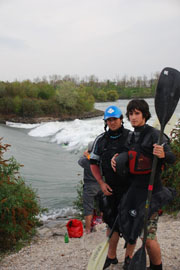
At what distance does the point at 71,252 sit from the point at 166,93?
2.66 m

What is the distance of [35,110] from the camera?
1896 inches

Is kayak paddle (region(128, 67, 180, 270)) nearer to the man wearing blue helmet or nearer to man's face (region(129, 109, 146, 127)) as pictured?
man's face (region(129, 109, 146, 127))

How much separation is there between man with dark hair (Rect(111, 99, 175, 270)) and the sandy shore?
759mm

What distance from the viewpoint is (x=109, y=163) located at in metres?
2.90

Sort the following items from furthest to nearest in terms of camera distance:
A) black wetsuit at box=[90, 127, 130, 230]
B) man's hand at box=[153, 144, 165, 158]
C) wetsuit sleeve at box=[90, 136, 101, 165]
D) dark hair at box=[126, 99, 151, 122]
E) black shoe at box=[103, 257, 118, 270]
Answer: black shoe at box=[103, 257, 118, 270] → wetsuit sleeve at box=[90, 136, 101, 165] → black wetsuit at box=[90, 127, 130, 230] → dark hair at box=[126, 99, 151, 122] → man's hand at box=[153, 144, 165, 158]

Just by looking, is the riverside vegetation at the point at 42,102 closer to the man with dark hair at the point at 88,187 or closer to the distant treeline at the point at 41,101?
the distant treeline at the point at 41,101

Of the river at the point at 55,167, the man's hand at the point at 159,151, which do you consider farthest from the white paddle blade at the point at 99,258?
the river at the point at 55,167

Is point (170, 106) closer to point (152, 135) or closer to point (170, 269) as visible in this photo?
point (152, 135)

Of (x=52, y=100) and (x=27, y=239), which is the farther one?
(x=52, y=100)

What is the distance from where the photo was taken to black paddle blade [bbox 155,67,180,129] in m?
2.72

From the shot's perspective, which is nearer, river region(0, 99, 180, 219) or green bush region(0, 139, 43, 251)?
green bush region(0, 139, 43, 251)

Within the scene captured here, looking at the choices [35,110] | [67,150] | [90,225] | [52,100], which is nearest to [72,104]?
[52,100]

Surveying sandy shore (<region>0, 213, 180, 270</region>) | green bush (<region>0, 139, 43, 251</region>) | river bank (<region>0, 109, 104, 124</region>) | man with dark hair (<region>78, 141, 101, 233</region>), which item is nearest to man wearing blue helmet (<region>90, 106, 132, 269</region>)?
sandy shore (<region>0, 213, 180, 270</region>)

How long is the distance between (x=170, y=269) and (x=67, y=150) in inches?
693
